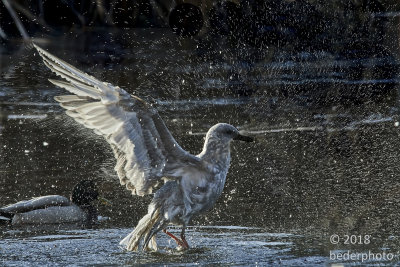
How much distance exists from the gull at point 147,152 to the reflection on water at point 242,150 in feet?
1.05

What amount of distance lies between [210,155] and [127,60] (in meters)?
8.22

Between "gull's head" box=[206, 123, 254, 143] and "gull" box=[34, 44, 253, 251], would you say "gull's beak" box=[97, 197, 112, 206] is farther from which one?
"gull's head" box=[206, 123, 254, 143]

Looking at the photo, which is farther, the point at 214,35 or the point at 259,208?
the point at 214,35

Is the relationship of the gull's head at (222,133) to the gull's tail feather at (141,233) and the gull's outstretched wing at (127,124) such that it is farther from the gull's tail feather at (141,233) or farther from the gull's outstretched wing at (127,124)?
the gull's tail feather at (141,233)

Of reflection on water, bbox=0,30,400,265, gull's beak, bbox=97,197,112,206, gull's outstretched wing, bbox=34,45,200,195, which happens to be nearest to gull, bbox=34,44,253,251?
gull's outstretched wing, bbox=34,45,200,195

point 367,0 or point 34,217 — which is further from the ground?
point 367,0

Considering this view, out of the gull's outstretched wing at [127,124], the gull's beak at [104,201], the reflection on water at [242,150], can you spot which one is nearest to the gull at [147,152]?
the gull's outstretched wing at [127,124]

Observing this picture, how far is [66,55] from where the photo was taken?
15086 millimetres

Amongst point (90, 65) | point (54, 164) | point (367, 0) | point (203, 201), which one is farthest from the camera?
point (367, 0)

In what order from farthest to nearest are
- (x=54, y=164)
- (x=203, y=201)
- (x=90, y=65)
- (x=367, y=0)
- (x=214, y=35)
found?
(x=367, y=0)
(x=214, y=35)
(x=90, y=65)
(x=54, y=164)
(x=203, y=201)

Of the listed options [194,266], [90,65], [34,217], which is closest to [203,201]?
[194,266]

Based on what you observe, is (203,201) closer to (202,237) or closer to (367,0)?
(202,237)

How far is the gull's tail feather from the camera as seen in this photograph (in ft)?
23.4

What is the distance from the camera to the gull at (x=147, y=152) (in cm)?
689
